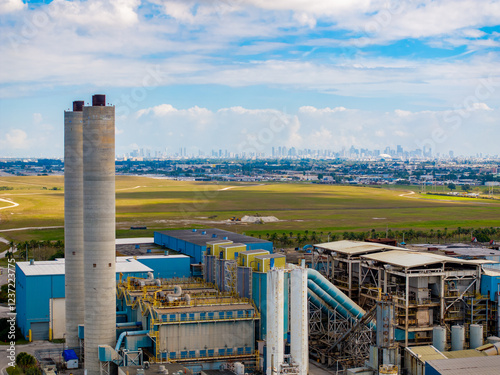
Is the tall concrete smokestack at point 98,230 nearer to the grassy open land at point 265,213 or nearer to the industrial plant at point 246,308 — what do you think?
the industrial plant at point 246,308

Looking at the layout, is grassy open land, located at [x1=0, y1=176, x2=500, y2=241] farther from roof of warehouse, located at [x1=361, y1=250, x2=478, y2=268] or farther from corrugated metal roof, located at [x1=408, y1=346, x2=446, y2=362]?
corrugated metal roof, located at [x1=408, y1=346, x2=446, y2=362]

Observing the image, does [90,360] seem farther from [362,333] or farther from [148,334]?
[362,333]

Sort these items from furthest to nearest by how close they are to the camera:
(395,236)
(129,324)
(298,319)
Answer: (395,236), (129,324), (298,319)

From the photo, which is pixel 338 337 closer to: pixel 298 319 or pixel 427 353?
pixel 427 353

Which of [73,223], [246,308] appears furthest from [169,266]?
[246,308]

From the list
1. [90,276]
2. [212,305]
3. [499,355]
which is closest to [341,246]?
[212,305]

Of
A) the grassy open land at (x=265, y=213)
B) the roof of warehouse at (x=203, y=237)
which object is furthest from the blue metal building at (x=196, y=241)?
the grassy open land at (x=265, y=213)
